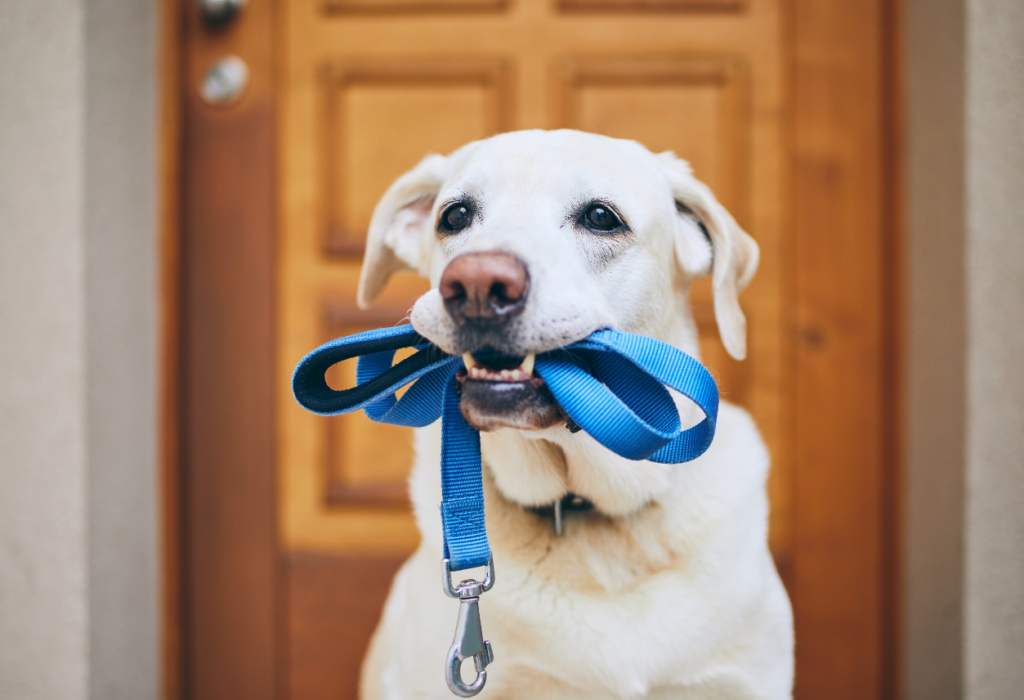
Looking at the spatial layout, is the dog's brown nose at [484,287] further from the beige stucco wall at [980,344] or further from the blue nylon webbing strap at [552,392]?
the beige stucco wall at [980,344]

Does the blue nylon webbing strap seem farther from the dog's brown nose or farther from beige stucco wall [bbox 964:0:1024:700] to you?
beige stucco wall [bbox 964:0:1024:700]

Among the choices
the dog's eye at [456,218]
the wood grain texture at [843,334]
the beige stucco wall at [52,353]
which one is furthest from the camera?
the wood grain texture at [843,334]

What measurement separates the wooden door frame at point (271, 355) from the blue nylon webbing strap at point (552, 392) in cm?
105

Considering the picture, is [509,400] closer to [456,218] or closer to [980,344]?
[456,218]

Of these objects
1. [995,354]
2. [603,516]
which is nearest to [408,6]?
[603,516]

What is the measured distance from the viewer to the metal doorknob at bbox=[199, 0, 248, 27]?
178cm

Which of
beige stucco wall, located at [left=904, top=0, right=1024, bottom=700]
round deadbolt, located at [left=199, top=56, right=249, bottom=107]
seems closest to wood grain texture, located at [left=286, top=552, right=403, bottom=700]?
round deadbolt, located at [left=199, top=56, right=249, bottom=107]

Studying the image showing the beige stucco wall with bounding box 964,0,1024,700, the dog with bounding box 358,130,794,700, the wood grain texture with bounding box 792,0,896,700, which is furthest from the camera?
the wood grain texture with bounding box 792,0,896,700

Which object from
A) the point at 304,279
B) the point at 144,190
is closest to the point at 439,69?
the point at 304,279

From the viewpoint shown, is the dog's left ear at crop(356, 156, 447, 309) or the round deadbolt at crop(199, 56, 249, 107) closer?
the dog's left ear at crop(356, 156, 447, 309)

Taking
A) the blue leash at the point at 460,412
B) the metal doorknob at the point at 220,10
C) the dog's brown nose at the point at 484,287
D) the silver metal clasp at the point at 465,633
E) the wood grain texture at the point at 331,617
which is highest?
the metal doorknob at the point at 220,10

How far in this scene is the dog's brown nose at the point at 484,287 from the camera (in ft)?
2.58

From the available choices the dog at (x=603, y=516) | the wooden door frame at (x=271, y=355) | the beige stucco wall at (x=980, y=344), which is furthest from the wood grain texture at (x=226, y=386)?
the beige stucco wall at (x=980, y=344)

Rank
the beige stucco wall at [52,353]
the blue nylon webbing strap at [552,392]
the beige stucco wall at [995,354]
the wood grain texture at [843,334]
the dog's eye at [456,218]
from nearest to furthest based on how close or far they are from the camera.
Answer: the blue nylon webbing strap at [552,392] < the dog's eye at [456,218] < the beige stucco wall at [995,354] < the beige stucco wall at [52,353] < the wood grain texture at [843,334]
